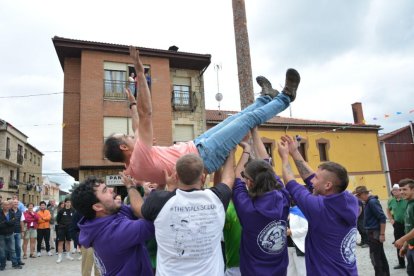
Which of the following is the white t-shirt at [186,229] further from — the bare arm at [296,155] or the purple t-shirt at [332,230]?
the bare arm at [296,155]

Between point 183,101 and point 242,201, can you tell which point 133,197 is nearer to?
point 242,201

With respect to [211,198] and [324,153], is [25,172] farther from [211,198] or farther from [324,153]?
[211,198]

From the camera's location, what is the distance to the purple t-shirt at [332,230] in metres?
2.98

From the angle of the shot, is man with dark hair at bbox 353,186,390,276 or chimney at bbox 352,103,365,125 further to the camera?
chimney at bbox 352,103,365,125

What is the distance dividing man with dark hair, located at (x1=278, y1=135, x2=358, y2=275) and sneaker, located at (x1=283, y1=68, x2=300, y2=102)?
1.07 metres

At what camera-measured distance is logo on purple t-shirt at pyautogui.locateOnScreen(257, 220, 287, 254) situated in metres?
3.00

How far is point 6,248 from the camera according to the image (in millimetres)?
11062

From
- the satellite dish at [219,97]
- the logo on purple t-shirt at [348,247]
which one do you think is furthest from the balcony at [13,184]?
the logo on purple t-shirt at [348,247]

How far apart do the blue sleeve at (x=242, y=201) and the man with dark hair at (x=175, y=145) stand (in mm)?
481

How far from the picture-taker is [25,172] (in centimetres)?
4244

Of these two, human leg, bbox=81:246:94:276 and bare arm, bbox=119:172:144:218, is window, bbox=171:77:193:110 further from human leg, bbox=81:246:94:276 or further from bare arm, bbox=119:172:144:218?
bare arm, bbox=119:172:144:218

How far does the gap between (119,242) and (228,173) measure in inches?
42.3

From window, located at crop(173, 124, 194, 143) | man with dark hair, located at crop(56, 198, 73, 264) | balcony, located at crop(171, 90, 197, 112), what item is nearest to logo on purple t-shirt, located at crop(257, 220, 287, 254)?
man with dark hair, located at crop(56, 198, 73, 264)

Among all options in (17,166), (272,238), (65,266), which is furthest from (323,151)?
(17,166)
